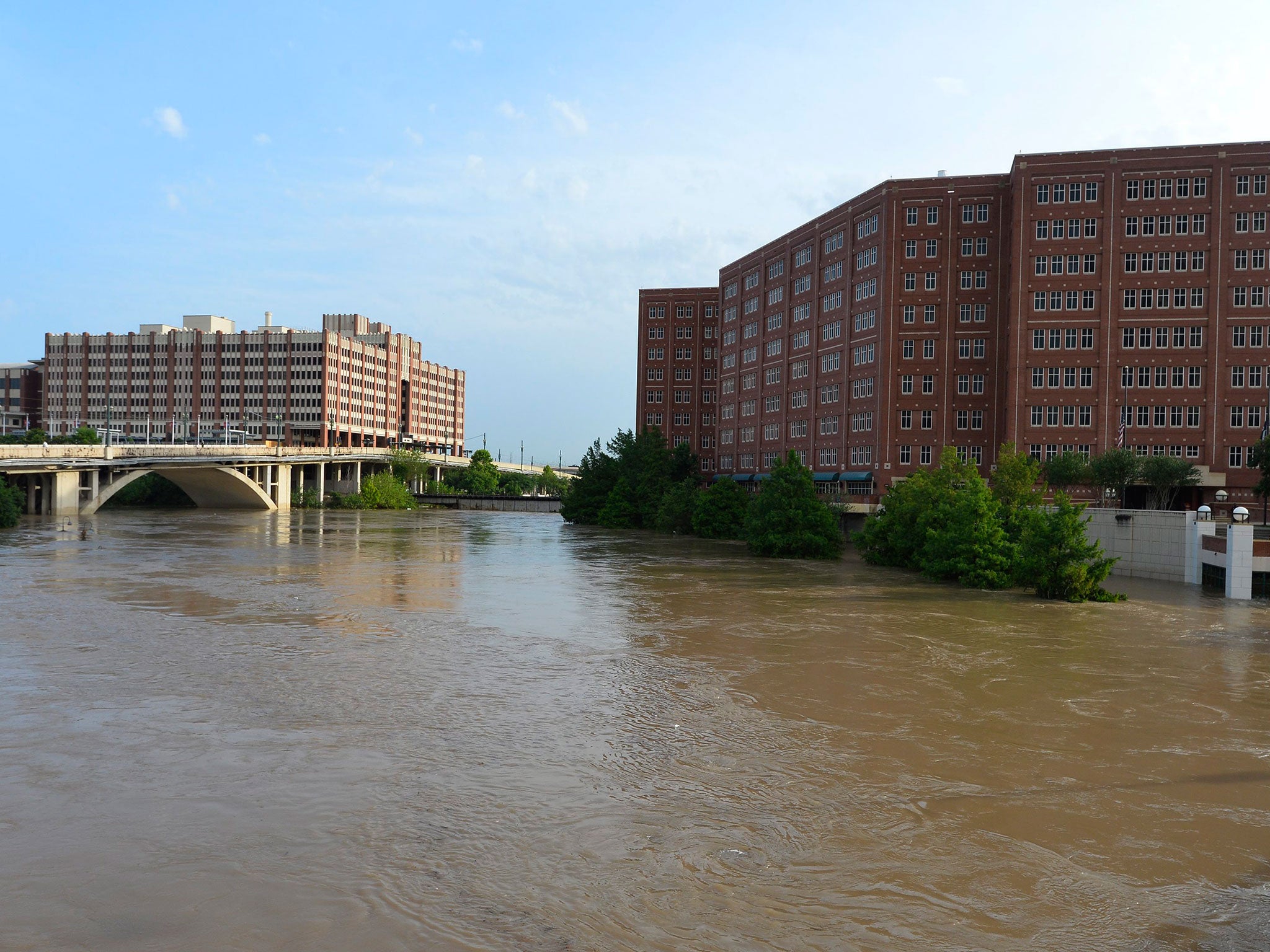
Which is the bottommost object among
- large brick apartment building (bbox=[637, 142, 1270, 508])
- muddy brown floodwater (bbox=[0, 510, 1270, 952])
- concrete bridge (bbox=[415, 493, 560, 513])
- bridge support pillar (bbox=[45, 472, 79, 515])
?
muddy brown floodwater (bbox=[0, 510, 1270, 952])

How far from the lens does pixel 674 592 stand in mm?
42812

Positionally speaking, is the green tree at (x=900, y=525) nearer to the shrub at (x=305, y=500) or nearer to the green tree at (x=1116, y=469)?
the green tree at (x=1116, y=469)

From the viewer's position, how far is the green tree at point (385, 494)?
134250 millimetres

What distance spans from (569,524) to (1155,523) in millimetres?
63828

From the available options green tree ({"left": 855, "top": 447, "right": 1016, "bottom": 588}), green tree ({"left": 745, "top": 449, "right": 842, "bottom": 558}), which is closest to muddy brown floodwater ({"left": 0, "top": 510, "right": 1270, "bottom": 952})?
green tree ({"left": 855, "top": 447, "right": 1016, "bottom": 588})

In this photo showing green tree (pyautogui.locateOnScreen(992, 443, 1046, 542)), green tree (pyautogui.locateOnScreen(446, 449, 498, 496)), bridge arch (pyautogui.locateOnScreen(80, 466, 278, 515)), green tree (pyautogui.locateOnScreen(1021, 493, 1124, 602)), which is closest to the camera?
green tree (pyautogui.locateOnScreen(1021, 493, 1124, 602))

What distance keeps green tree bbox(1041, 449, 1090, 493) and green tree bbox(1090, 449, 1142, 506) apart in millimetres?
1055

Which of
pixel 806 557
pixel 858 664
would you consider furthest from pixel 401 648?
pixel 806 557

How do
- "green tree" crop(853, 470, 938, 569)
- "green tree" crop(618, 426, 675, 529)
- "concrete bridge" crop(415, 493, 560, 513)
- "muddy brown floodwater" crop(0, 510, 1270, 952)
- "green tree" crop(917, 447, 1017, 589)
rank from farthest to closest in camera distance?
"concrete bridge" crop(415, 493, 560, 513) < "green tree" crop(618, 426, 675, 529) < "green tree" crop(853, 470, 938, 569) < "green tree" crop(917, 447, 1017, 589) < "muddy brown floodwater" crop(0, 510, 1270, 952)

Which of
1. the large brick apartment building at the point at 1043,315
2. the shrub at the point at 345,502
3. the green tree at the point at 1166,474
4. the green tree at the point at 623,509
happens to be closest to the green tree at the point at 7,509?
the green tree at the point at 623,509

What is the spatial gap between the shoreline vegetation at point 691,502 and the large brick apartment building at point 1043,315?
11274 millimetres

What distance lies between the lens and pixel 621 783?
50.5 feet

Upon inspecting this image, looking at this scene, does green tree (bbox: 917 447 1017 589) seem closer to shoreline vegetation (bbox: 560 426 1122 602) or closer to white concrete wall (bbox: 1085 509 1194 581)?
shoreline vegetation (bbox: 560 426 1122 602)

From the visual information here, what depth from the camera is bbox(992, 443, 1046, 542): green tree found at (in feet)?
162
